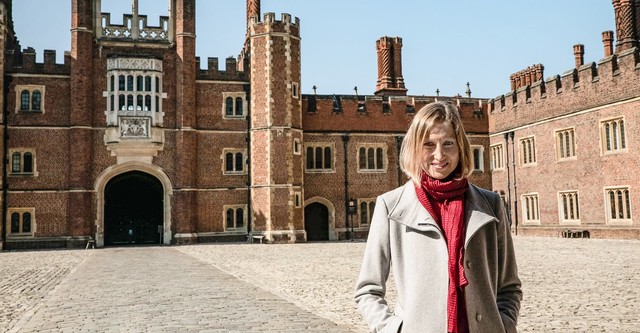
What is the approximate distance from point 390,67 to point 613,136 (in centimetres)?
1449

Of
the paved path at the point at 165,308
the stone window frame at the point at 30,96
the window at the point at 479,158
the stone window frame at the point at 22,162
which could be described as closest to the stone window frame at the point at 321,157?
the window at the point at 479,158

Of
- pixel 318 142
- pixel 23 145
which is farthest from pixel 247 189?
pixel 23 145

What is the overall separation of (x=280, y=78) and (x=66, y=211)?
10.5 meters

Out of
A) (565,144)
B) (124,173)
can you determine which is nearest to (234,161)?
(124,173)

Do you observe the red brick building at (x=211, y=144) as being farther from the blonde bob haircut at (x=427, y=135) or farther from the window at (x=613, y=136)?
the blonde bob haircut at (x=427, y=135)

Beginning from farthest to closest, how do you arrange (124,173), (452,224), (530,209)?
(530,209) < (124,173) < (452,224)

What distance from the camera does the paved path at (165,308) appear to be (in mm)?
6930

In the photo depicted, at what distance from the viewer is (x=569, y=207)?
25203mm

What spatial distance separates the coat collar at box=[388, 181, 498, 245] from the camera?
2357mm

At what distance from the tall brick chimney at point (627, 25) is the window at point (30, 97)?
24001 mm

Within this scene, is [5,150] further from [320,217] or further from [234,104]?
[320,217]

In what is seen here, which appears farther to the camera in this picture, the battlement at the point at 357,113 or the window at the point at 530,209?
the battlement at the point at 357,113

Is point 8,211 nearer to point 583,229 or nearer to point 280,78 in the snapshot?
point 280,78

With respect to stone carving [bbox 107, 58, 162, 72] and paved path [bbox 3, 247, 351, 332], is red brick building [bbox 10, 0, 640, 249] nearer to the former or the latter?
stone carving [bbox 107, 58, 162, 72]
